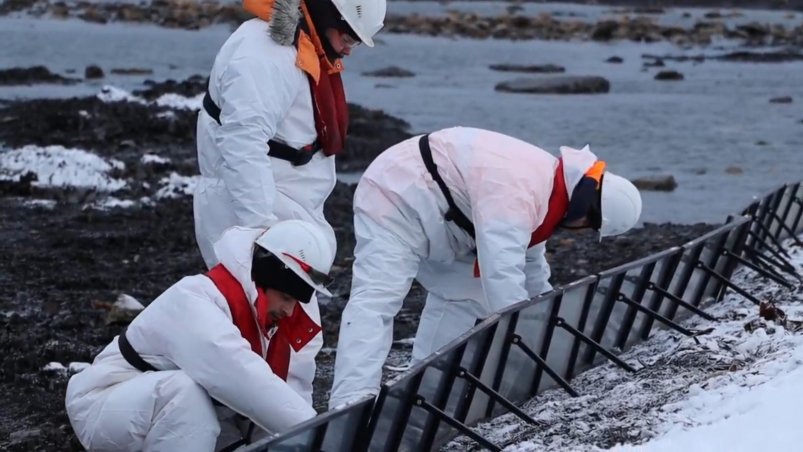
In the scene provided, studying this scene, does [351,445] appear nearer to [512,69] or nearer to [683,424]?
[683,424]

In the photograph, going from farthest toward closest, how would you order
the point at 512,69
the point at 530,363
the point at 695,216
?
the point at 512,69 → the point at 695,216 → the point at 530,363

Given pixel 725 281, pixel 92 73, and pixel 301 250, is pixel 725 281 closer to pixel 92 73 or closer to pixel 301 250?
pixel 301 250

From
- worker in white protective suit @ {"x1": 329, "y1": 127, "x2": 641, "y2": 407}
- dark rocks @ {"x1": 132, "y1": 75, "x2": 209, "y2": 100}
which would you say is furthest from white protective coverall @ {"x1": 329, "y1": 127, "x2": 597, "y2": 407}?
dark rocks @ {"x1": 132, "y1": 75, "x2": 209, "y2": 100}

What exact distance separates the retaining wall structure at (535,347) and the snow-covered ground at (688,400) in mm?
102

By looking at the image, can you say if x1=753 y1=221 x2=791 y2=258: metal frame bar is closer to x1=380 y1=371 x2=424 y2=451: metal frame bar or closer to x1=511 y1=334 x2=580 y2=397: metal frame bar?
x1=511 y1=334 x2=580 y2=397: metal frame bar

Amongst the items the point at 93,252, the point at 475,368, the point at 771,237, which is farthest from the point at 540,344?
the point at 93,252

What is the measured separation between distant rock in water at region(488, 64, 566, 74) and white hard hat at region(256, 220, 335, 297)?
27105 millimetres

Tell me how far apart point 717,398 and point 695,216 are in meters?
8.22

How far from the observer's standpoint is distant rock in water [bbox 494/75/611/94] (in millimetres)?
26156

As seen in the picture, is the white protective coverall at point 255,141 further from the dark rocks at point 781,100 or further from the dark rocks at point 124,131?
the dark rocks at point 781,100

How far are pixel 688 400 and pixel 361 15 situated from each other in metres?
1.92

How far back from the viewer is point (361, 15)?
518 cm

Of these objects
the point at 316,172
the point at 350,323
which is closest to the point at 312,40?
the point at 316,172

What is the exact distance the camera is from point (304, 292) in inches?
168
